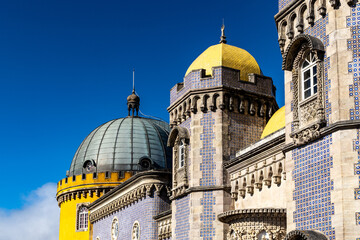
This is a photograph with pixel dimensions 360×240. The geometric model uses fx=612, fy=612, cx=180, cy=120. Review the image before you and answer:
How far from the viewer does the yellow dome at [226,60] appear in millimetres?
28828

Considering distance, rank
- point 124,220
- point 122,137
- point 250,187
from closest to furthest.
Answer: point 250,187, point 124,220, point 122,137

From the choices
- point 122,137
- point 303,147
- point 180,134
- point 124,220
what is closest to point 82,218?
point 122,137

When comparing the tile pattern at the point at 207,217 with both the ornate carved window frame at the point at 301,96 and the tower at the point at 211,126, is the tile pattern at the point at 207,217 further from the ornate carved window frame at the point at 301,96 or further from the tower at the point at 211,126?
the ornate carved window frame at the point at 301,96

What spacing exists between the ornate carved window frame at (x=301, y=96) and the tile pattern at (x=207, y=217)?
8.80 m

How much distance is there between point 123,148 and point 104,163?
1.98 meters

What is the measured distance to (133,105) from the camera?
182 feet

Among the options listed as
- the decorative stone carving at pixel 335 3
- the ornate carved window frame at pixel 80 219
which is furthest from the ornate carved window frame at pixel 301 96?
the ornate carved window frame at pixel 80 219

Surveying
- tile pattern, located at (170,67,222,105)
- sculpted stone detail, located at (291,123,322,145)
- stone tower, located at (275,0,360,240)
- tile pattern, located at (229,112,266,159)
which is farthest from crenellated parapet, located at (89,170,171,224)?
sculpted stone detail, located at (291,123,322,145)

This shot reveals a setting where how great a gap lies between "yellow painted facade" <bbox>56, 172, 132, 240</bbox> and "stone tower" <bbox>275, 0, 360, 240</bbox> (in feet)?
98.1

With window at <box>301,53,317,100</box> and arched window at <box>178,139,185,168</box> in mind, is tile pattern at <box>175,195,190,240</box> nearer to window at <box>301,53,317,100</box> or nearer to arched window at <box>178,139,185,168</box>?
arched window at <box>178,139,185,168</box>

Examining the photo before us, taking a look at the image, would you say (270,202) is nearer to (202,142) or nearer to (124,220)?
(202,142)

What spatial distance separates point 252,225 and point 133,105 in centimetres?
3411

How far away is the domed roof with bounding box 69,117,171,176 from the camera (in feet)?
163

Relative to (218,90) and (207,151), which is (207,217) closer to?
(207,151)
